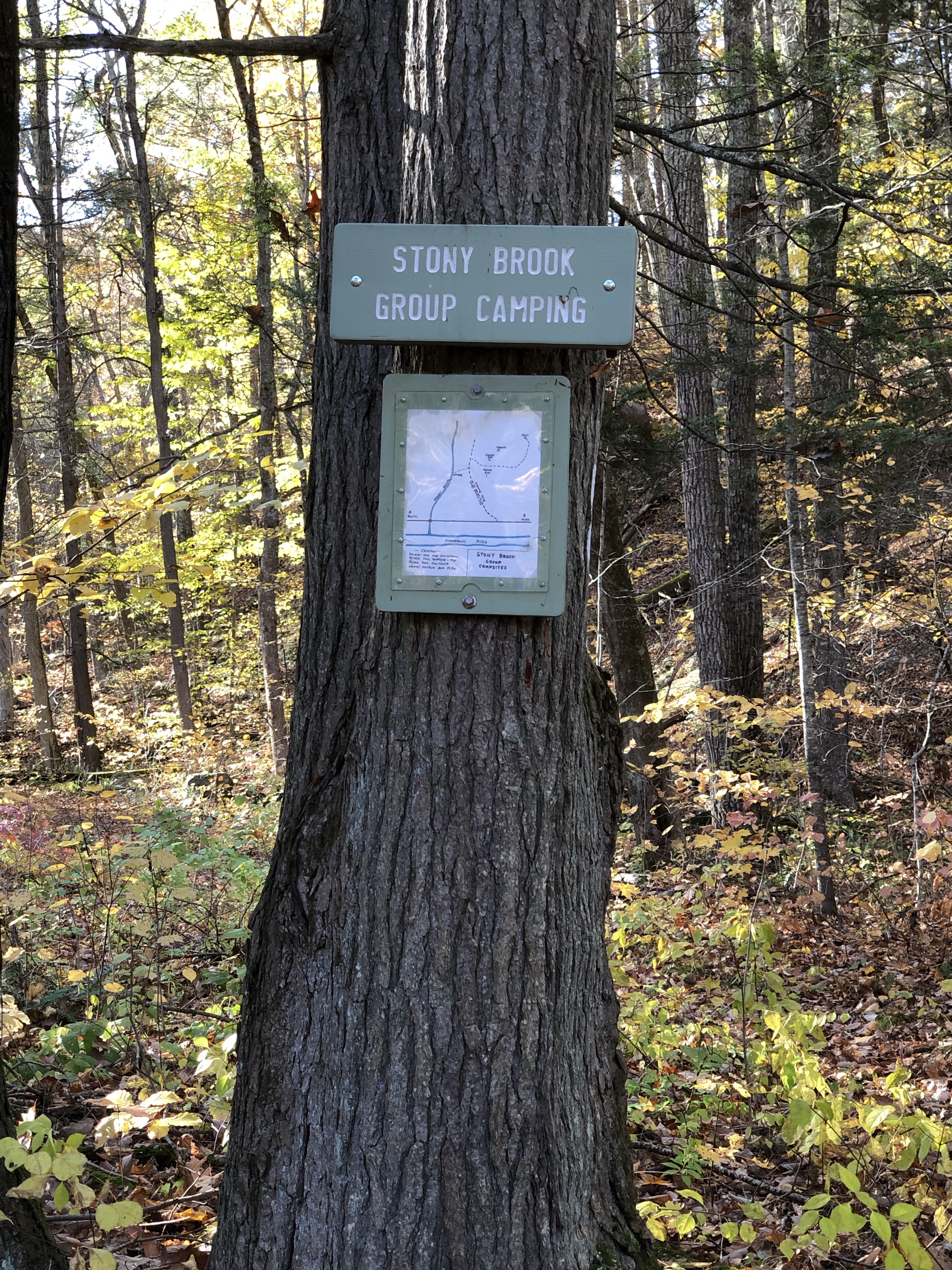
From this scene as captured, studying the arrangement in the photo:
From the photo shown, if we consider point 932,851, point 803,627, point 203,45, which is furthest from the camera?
point 803,627

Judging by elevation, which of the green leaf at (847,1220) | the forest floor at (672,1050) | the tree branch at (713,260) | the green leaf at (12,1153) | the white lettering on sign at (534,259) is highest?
the tree branch at (713,260)

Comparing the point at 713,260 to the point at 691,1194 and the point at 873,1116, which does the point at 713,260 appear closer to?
the point at 873,1116

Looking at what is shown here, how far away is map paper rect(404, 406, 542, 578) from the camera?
1.93 metres

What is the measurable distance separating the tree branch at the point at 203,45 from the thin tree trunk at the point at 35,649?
13817 mm

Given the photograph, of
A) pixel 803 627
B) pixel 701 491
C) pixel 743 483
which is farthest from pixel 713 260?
pixel 743 483

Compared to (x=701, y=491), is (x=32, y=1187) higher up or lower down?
lower down

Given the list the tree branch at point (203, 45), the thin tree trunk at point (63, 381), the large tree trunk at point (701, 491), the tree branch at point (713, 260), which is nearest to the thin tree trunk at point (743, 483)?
the large tree trunk at point (701, 491)

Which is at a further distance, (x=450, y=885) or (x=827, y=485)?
(x=827, y=485)

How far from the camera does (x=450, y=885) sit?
6.13 feet

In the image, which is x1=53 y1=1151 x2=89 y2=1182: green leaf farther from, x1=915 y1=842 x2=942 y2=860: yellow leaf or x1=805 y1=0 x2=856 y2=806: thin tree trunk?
x1=805 y1=0 x2=856 y2=806: thin tree trunk

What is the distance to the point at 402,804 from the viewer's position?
1897 millimetres

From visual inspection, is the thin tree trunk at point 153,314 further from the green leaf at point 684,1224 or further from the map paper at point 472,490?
the green leaf at point 684,1224

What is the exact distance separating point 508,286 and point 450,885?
1.18m

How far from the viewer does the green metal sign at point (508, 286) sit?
1879 millimetres
